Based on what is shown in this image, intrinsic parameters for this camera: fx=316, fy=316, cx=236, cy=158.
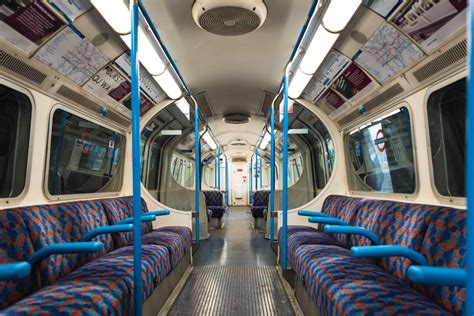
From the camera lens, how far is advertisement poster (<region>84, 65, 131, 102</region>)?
11.5 feet

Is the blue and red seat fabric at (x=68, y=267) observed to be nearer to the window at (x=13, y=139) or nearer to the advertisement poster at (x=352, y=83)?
the window at (x=13, y=139)

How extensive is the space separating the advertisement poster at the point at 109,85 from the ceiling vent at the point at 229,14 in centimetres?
122

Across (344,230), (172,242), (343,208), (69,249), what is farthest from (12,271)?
(343,208)

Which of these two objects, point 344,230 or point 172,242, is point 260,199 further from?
point 344,230

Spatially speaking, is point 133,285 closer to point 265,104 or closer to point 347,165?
point 347,165

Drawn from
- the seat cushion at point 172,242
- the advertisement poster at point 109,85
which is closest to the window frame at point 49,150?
the advertisement poster at point 109,85

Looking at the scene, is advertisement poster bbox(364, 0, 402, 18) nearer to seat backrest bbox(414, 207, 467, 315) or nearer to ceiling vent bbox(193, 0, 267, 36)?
ceiling vent bbox(193, 0, 267, 36)

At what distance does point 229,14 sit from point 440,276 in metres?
2.77

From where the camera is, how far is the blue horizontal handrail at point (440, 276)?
1.03 metres

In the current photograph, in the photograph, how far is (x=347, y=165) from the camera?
16.5 ft

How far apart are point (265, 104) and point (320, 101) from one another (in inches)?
83.3

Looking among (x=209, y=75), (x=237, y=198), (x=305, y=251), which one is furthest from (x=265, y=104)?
(x=237, y=198)

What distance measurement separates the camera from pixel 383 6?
8.51 feet

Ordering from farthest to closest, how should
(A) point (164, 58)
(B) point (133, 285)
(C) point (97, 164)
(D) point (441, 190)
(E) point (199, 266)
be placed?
(E) point (199, 266)
(C) point (97, 164)
(A) point (164, 58)
(D) point (441, 190)
(B) point (133, 285)
